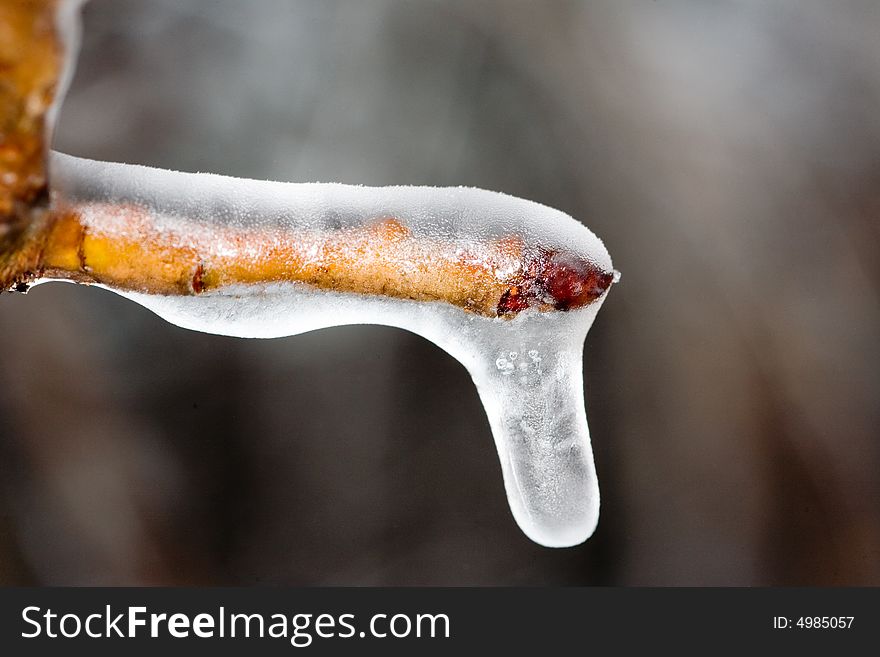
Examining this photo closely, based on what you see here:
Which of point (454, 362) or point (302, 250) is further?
point (454, 362)

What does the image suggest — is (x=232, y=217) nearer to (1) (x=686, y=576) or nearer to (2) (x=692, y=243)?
(2) (x=692, y=243)

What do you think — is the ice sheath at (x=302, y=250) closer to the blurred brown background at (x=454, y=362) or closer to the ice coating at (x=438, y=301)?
the ice coating at (x=438, y=301)

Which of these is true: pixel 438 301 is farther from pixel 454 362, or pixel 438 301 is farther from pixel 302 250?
pixel 454 362

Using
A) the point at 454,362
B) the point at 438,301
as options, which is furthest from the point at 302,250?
the point at 454,362

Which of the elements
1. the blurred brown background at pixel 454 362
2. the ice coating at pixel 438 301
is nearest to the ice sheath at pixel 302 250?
the ice coating at pixel 438 301

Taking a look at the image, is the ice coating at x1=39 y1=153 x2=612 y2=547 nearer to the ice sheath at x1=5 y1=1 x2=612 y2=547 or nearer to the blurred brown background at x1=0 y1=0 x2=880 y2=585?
the ice sheath at x1=5 y1=1 x2=612 y2=547

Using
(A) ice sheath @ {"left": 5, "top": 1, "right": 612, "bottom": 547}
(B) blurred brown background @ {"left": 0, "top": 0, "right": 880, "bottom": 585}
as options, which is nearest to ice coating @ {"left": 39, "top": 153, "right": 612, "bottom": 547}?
(A) ice sheath @ {"left": 5, "top": 1, "right": 612, "bottom": 547}

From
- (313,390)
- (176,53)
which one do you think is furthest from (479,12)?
(313,390)
